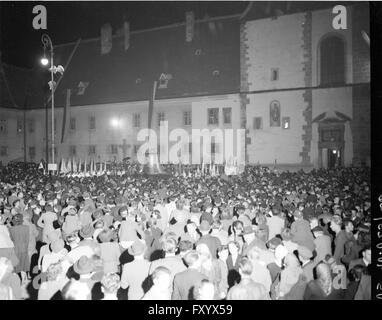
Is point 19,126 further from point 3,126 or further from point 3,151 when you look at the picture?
point 3,151

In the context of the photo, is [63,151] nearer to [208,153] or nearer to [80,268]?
[208,153]

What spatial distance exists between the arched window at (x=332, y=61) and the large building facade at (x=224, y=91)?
2.8 inches

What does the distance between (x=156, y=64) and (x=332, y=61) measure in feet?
55.4

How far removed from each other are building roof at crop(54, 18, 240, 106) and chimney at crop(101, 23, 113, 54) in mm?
410

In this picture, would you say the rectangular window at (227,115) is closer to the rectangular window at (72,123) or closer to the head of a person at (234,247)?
the rectangular window at (72,123)

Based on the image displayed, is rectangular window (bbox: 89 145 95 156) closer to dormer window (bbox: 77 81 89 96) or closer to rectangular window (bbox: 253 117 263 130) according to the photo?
dormer window (bbox: 77 81 89 96)

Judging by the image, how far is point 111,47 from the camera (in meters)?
38.1

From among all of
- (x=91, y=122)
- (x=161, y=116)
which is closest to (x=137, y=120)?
(x=161, y=116)

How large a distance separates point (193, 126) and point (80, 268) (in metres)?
28.7

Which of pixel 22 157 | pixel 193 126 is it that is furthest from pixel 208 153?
pixel 22 157

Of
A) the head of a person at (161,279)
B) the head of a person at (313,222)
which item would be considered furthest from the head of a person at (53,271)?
the head of a person at (313,222)

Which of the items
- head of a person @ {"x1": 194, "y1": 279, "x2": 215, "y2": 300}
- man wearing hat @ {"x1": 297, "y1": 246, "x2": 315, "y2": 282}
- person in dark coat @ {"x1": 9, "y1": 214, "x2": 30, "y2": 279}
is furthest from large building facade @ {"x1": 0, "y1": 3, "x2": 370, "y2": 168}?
head of a person @ {"x1": 194, "y1": 279, "x2": 215, "y2": 300}

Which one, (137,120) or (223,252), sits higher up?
(137,120)

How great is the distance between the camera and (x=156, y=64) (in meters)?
37.1
